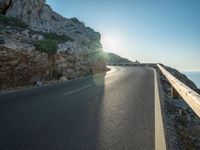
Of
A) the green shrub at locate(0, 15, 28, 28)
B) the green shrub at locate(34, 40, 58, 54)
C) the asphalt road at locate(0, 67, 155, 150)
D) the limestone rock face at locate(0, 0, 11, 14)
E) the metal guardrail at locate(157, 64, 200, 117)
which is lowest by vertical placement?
the asphalt road at locate(0, 67, 155, 150)

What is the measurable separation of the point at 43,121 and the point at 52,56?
1393 cm

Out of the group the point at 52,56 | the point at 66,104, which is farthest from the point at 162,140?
the point at 52,56

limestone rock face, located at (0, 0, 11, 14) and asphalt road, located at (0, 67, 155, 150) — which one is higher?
limestone rock face, located at (0, 0, 11, 14)

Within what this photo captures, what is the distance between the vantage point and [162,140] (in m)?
4.59

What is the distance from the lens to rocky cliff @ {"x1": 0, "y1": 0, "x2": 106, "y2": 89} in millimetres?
14758

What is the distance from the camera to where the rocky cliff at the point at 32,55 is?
14.8m

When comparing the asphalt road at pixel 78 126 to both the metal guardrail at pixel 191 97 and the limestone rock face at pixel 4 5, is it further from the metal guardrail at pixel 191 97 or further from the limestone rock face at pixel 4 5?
the limestone rock face at pixel 4 5

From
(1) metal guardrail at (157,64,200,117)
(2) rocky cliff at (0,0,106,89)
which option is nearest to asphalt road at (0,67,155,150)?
(1) metal guardrail at (157,64,200,117)

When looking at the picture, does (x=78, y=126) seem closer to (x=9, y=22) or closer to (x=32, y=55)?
(x=32, y=55)

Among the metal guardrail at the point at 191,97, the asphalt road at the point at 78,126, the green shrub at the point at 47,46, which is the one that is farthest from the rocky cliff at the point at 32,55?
the metal guardrail at the point at 191,97

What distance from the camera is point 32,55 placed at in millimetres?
16703

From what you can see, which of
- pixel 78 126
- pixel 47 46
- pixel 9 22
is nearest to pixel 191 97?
pixel 78 126

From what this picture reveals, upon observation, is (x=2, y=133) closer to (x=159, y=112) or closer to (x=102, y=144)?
(x=102, y=144)

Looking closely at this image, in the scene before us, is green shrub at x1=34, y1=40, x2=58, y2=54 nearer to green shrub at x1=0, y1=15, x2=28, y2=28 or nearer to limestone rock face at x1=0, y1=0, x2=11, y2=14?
green shrub at x1=0, y1=15, x2=28, y2=28
